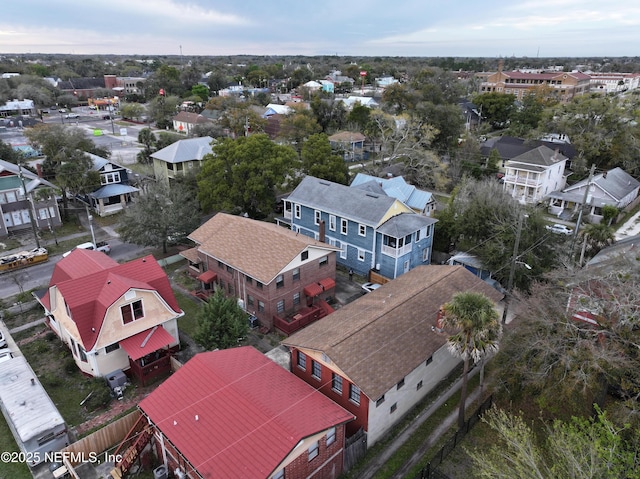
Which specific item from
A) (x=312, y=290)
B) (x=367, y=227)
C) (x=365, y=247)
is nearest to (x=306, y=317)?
(x=312, y=290)

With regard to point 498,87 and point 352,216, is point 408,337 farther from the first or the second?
A: point 498,87

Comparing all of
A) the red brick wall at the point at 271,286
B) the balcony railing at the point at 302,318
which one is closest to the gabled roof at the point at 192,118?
the red brick wall at the point at 271,286

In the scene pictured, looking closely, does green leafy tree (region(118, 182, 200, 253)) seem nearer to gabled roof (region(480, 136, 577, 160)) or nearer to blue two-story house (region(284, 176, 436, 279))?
blue two-story house (region(284, 176, 436, 279))

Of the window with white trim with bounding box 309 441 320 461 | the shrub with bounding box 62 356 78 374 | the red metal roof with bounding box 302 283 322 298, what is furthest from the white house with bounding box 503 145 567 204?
the shrub with bounding box 62 356 78 374

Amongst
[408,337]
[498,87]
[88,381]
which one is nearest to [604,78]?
[498,87]

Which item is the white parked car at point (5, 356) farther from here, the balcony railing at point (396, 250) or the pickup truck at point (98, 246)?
the balcony railing at point (396, 250)
